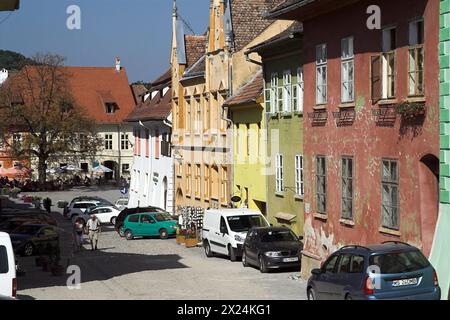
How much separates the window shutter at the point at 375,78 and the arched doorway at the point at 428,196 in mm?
2731

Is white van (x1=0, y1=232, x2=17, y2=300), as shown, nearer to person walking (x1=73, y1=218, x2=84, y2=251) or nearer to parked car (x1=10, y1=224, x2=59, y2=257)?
parked car (x1=10, y1=224, x2=59, y2=257)

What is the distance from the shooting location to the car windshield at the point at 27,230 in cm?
3908

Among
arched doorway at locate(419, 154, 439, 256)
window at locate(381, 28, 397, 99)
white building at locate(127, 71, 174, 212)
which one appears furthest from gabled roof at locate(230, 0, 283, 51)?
arched doorway at locate(419, 154, 439, 256)

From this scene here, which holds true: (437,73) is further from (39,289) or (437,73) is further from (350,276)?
(39,289)

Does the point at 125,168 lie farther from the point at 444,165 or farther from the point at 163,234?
the point at 444,165

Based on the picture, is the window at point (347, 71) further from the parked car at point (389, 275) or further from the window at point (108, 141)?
the window at point (108, 141)

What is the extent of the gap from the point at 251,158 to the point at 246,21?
8.49m

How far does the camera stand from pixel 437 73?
1883 cm

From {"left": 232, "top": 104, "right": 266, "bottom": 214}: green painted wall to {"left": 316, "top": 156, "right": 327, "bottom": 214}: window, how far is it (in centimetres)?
1061

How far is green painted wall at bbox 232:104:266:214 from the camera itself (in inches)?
1465

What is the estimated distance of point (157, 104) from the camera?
63.2 meters

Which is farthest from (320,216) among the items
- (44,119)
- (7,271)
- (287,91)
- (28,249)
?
(44,119)

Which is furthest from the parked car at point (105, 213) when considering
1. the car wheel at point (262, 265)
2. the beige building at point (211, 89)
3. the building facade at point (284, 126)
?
the car wheel at point (262, 265)

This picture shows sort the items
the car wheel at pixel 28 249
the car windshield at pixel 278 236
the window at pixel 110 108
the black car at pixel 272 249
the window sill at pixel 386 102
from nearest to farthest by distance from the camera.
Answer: the window sill at pixel 386 102 → the black car at pixel 272 249 → the car windshield at pixel 278 236 → the car wheel at pixel 28 249 → the window at pixel 110 108
